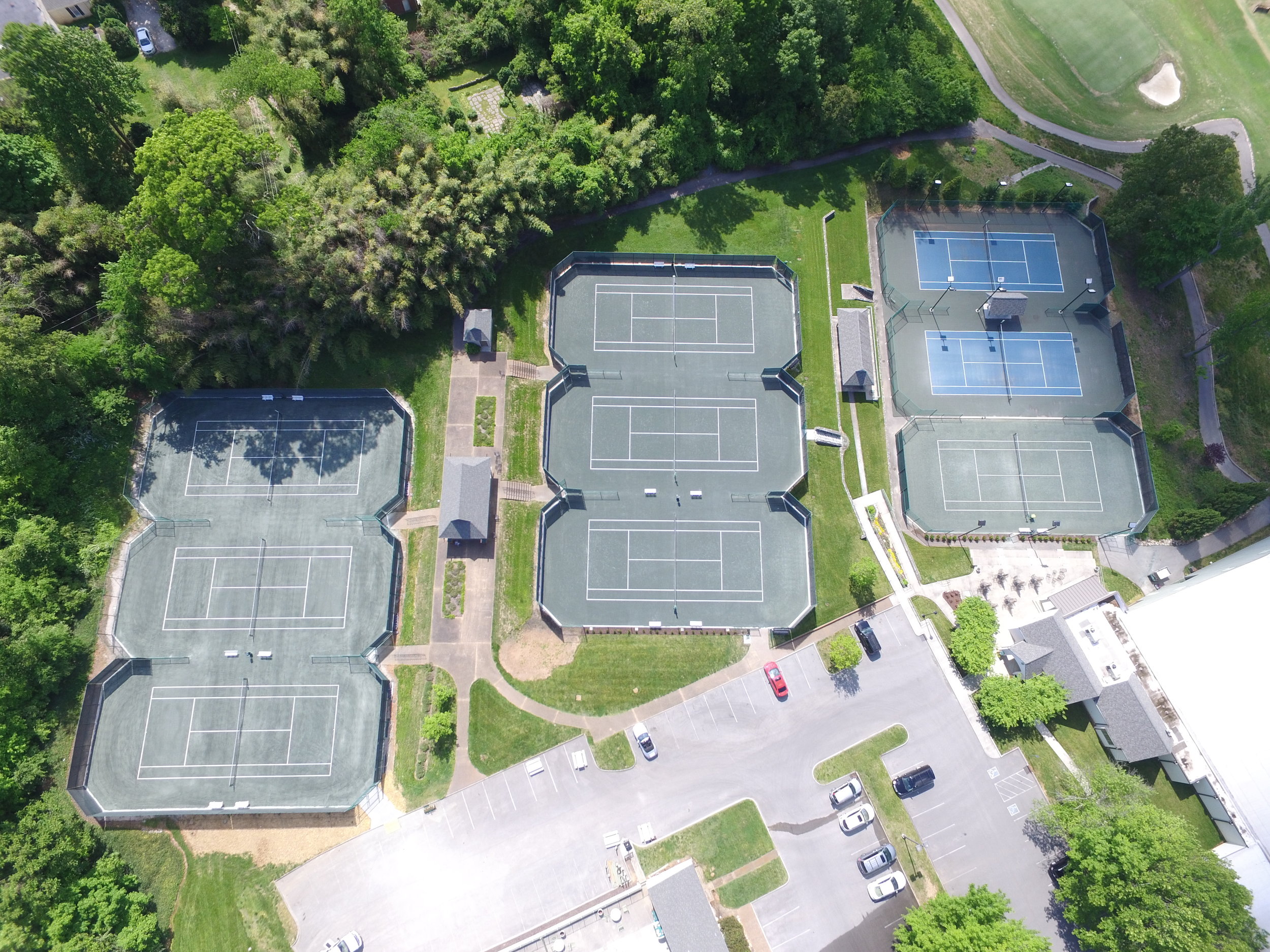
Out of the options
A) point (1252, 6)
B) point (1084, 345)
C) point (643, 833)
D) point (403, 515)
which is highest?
point (1252, 6)

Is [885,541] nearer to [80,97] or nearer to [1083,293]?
[1083,293]

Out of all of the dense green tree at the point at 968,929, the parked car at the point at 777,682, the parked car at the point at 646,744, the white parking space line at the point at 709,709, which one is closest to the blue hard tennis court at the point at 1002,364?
the parked car at the point at 777,682

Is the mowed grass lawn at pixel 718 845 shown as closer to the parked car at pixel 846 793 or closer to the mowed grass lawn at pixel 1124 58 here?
the parked car at pixel 846 793

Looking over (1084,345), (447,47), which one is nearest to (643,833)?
(1084,345)

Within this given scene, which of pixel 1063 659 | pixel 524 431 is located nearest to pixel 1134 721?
pixel 1063 659

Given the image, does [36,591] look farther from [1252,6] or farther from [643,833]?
[1252,6]
